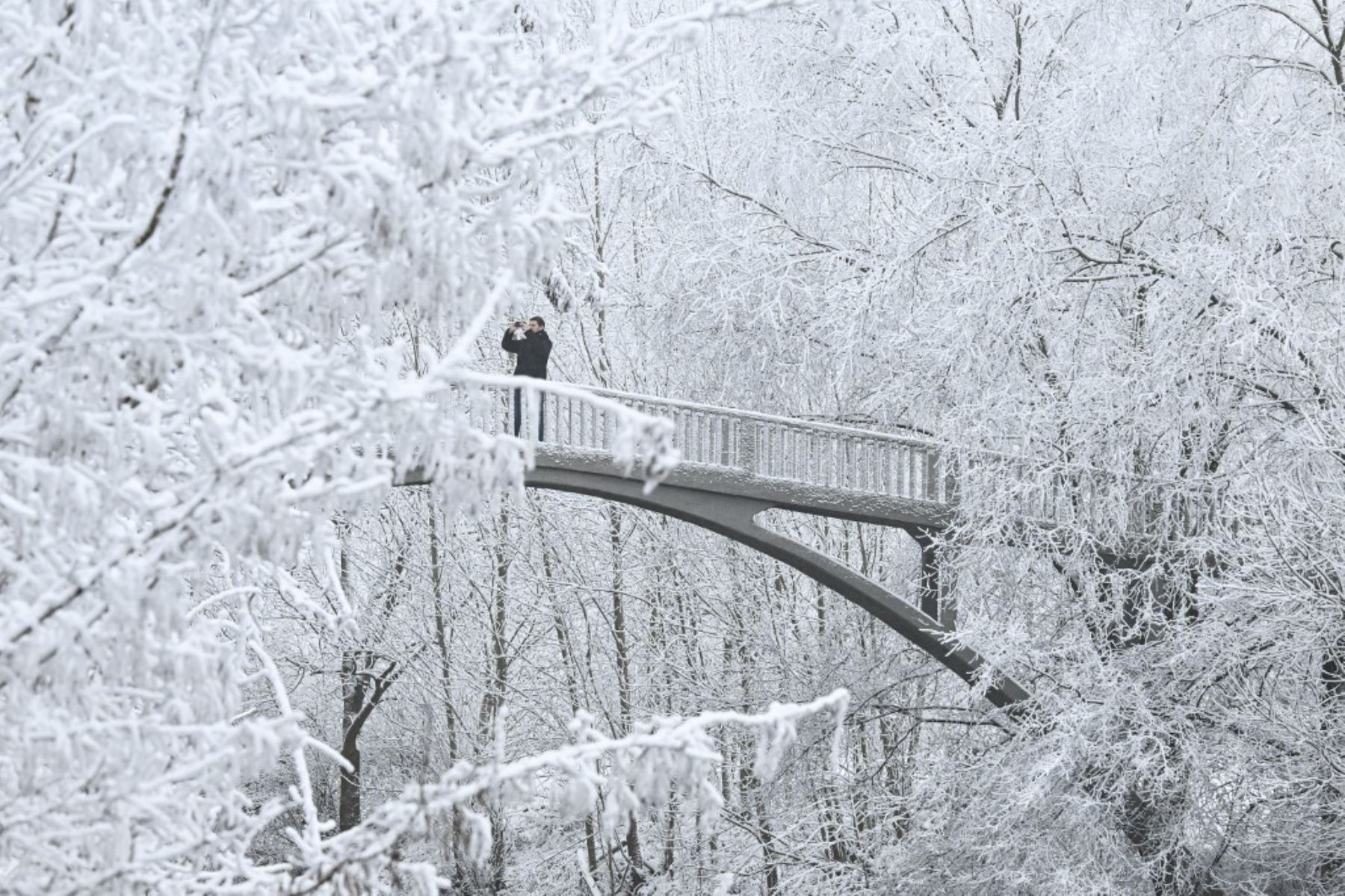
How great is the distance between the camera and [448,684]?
1662 cm

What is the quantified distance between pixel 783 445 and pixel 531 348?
180cm

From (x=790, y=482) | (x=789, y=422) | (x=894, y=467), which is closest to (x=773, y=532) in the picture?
(x=790, y=482)

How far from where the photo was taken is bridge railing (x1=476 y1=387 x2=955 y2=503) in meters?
12.0

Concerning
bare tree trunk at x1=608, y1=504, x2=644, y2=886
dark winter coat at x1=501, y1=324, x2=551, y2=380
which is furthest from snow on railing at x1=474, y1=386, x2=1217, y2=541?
bare tree trunk at x1=608, y1=504, x2=644, y2=886

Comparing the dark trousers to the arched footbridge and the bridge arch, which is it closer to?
the arched footbridge

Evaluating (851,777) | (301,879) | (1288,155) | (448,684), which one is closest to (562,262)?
(448,684)

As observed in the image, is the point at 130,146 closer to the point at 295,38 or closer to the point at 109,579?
the point at 295,38

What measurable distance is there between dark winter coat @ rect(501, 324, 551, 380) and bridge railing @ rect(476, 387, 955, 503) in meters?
0.24

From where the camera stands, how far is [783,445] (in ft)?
40.5

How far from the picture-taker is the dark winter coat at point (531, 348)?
1173 cm

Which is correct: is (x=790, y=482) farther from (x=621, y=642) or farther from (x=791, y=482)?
(x=621, y=642)

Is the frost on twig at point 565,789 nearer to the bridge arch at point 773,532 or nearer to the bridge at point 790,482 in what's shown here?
the bridge arch at point 773,532

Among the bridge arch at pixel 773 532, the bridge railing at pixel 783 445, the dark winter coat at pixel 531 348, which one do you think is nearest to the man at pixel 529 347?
the dark winter coat at pixel 531 348

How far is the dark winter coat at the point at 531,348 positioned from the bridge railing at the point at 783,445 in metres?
0.24
